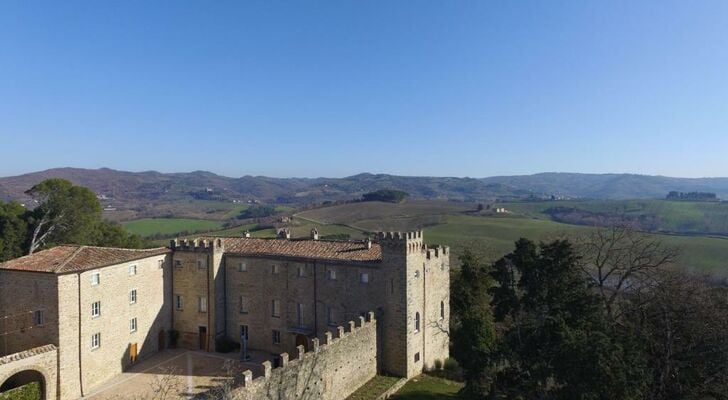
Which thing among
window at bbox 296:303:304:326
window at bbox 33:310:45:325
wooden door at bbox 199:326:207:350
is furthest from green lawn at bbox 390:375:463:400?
window at bbox 33:310:45:325

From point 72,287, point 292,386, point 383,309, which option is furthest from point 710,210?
point 72,287

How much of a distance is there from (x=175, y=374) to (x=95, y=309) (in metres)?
6.24

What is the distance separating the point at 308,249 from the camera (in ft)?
105

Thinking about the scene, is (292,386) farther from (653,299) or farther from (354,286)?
(653,299)

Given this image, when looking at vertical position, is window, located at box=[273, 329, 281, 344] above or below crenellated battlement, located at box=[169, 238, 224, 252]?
below

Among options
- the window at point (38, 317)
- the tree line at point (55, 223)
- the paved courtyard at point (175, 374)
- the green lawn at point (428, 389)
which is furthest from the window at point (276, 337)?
the tree line at point (55, 223)

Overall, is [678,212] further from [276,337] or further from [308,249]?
[276,337]

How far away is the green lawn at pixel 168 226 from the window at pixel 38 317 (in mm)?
71382

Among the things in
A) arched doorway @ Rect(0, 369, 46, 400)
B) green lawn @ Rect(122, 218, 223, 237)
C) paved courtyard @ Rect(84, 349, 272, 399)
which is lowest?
paved courtyard @ Rect(84, 349, 272, 399)

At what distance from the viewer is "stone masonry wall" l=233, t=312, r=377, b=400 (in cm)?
1952

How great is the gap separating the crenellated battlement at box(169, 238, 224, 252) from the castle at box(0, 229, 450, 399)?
0.30 feet

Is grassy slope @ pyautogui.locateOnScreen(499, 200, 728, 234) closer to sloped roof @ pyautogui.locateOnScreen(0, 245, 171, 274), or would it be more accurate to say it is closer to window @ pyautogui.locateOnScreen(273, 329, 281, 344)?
window @ pyautogui.locateOnScreen(273, 329, 281, 344)

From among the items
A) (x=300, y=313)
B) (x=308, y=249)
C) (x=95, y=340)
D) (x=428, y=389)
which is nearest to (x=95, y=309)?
(x=95, y=340)

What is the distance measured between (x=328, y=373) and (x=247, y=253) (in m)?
12.6
